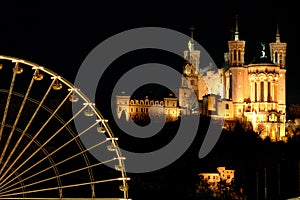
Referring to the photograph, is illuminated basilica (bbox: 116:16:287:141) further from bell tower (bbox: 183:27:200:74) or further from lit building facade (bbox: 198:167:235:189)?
lit building facade (bbox: 198:167:235:189)

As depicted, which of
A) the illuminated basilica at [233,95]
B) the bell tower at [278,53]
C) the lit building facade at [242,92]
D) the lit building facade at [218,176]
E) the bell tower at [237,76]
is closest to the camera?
the lit building facade at [218,176]

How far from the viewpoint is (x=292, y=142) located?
46.9 m

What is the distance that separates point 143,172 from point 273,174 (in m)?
7.37

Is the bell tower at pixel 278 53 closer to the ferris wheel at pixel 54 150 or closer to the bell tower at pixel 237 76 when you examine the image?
the bell tower at pixel 237 76

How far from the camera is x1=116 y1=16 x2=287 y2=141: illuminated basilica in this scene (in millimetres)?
50875

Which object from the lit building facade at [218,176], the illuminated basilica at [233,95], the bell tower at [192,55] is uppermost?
the bell tower at [192,55]

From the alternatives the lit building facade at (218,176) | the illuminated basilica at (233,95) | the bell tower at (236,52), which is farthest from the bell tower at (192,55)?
the lit building facade at (218,176)

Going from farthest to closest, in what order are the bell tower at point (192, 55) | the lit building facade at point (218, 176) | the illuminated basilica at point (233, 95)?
the bell tower at point (192, 55)
the illuminated basilica at point (233, 95)
the lit building facade at point (218, 176)

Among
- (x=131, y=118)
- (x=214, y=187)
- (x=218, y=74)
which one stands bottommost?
(x=214, y=187)

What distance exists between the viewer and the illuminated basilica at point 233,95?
50.9 metres

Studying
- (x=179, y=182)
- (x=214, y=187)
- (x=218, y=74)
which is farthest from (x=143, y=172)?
(x=218, y=74)

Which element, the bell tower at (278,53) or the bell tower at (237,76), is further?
the bell tower at (278,53)

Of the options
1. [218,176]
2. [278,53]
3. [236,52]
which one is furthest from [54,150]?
[278,53]

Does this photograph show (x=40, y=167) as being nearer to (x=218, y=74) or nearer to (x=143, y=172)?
(x=143, y=172)
